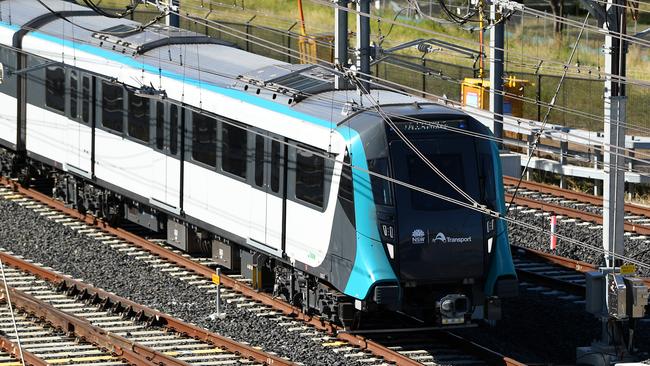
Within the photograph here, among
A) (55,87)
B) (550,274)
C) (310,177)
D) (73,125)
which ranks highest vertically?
(310,177)

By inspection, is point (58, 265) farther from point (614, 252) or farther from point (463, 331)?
point (614, 252)

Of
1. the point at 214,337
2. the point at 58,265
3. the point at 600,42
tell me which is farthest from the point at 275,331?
the point at 600,42

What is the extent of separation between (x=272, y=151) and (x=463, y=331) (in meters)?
3.51

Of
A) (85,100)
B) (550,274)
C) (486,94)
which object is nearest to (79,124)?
(85,100)

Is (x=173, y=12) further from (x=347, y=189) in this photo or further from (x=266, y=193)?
(x=347, y=189)

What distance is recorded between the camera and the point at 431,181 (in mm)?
18172

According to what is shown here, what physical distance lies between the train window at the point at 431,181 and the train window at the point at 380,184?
0.30 metres

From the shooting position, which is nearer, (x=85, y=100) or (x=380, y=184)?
(x=380, y=184)

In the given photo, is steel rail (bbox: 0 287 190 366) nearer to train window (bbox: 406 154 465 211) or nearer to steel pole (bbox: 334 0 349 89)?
train window (bbox: 406 154 465 211)

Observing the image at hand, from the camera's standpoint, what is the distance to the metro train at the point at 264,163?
59.2ft

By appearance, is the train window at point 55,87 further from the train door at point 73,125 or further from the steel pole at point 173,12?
the steel pole at point 173,12

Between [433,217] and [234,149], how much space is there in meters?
4.28

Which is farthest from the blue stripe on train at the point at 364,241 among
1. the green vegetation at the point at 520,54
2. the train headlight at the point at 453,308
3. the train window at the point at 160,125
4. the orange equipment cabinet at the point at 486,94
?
the orange equipment cabinet at the point at 486,94

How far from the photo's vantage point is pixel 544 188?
29.6 metres
